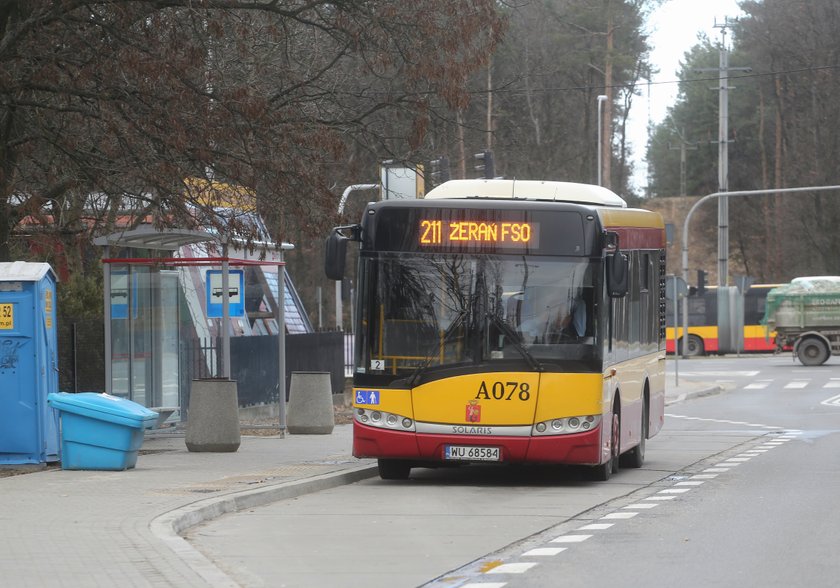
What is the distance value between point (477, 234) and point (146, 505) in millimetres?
4671

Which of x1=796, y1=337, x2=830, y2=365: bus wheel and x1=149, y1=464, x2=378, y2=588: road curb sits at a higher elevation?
x1=149, y1=464, x2=378, y2=588: road curb

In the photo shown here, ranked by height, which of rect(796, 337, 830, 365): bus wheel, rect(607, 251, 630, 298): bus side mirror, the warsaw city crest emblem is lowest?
rect(796, 337, 830, 365): bus wheel

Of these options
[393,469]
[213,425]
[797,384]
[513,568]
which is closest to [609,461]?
[393,469]

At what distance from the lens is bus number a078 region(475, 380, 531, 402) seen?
1534cm

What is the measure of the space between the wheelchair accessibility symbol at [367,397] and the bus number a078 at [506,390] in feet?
3.48

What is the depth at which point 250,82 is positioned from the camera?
66.0 feet

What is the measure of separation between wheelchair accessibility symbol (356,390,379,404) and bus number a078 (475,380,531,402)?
1061 mm

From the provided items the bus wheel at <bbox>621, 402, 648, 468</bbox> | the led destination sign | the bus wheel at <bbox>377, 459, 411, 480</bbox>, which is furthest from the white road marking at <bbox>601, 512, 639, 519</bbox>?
the bus wheel at <bbox>621, 402, 648, 468</bbox>

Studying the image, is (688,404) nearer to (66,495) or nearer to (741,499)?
(741,499)

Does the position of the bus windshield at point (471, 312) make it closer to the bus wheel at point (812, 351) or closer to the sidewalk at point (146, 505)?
the sidewalk at point (146, 505)

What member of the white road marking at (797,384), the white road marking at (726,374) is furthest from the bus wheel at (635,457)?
the white road marking at (726,374)

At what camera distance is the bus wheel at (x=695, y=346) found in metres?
63.3

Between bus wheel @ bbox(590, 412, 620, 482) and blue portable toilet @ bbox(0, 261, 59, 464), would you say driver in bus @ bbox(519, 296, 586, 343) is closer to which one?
bus wheel @ bbox(590, 412, 620, 482)

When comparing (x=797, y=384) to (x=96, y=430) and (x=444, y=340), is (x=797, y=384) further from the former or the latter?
(x=96, y=430)
